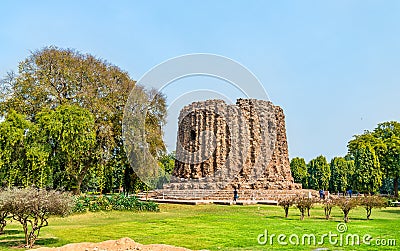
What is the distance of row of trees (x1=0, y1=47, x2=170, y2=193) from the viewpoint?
2102 cm

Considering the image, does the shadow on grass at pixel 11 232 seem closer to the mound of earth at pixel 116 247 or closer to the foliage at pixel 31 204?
the foliage at pixel 31 204

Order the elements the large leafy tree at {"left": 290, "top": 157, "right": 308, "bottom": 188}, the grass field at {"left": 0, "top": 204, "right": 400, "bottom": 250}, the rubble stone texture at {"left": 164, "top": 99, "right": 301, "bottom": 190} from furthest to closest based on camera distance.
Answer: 1. the large leafy tree at {"left": 290, "top": 157, "right": 308, "bottom": 188}
2. the rubble stone texture at {"left": 164, "top": 99, "right": 301, "bottom": 190}
3. the grass field at {"left": 0, "top": 204, "right": 400, "bottom": 250}

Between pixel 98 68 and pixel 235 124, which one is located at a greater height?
pixel 98 68

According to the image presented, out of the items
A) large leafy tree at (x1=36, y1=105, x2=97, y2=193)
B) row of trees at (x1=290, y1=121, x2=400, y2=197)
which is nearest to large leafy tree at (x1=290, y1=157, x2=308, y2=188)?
row of trees at (x1=290, y1=121, x2=400, y2=197)

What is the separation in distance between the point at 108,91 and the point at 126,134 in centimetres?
272

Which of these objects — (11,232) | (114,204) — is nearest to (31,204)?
(11,232)

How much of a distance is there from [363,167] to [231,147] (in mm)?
14555

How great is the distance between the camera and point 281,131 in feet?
103

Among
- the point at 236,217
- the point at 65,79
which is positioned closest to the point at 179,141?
the point at 65,79

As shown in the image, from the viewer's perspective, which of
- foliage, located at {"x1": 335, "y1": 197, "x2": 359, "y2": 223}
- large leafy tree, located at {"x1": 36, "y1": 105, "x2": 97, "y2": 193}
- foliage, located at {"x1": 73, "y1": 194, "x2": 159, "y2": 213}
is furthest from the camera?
large leafy tree, located at {"x1": 36, "y1": 105, "x2": 97, "y2": 193}

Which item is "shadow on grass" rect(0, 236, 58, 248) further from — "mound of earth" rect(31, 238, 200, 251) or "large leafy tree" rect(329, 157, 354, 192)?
"large leafy tree" rect(329, 157, 354, 192)

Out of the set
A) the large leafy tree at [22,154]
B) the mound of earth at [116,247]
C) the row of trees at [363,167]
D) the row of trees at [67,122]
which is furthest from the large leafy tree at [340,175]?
the mound of earth at [116,247]

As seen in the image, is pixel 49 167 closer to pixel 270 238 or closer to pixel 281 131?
pixel 270 238

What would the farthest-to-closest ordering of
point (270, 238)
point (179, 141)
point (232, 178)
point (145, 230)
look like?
point (179, 141) < point (232, 178) < point (145, 230) < point (270, 238)
